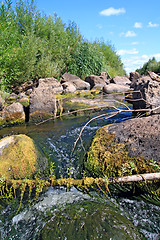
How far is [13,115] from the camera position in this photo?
229 inches

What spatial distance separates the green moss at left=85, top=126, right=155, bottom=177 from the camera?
241 cm

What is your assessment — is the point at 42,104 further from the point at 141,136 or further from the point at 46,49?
the point at 46,49

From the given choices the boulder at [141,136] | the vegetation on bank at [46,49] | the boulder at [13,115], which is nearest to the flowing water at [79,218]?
the boulder at [141,136]

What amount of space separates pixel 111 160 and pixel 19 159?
1.42 meters

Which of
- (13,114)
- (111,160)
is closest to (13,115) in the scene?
(13,114)

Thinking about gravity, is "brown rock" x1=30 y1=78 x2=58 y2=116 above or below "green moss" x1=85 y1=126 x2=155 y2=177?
above

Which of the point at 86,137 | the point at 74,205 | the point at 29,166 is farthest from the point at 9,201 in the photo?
the point at 86,137

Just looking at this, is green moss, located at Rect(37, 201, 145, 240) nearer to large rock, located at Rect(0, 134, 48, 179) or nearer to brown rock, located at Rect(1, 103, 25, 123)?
large rock, located at Rect(0, 134, 48, 179)

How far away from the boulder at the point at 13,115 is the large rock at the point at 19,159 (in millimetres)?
2874

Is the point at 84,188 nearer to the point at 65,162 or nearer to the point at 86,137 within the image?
the point at 65,162

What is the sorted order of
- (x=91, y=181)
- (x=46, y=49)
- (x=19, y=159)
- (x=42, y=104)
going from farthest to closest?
(x=46, y=49), (x=42, y=104), (x=19, y=159), (x=91, y=181)

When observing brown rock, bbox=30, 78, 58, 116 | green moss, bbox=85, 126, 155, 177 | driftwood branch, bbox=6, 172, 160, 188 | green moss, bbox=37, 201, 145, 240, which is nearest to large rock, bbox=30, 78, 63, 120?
brown rock, bbox=30, 78, 58, 116

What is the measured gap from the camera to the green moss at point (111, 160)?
7.92 feet

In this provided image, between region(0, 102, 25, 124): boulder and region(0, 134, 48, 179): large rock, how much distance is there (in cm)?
287
